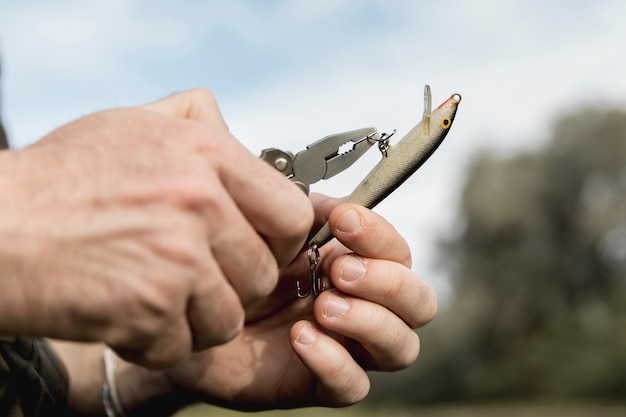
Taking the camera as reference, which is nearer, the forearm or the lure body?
the lure body

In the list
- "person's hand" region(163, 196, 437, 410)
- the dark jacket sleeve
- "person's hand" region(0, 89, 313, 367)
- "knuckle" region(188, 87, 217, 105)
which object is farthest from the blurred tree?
"person's hand" region(0, 89, 313, 367)

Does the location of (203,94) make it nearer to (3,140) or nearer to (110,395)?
(3,140)

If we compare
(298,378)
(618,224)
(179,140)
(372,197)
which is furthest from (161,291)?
(618,224)

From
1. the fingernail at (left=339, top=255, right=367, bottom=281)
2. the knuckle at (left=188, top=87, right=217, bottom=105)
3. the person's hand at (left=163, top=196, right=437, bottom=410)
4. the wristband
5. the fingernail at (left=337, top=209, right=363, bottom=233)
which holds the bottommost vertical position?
the wristband

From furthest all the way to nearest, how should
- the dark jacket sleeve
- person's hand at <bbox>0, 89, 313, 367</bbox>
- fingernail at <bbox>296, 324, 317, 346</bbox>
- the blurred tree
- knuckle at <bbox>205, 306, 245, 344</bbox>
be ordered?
1. the blurred tree
2. the dark jacket sleeve
3. fingernail at <bbox>296, 324, 317, 346</bbox>
4. knuckle at <bbox>205, 306, 245, 344</bbox>
5. person's hand at <bbox>0, 89, 313, 367</bbox>

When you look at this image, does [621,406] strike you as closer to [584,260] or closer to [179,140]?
[584,260]

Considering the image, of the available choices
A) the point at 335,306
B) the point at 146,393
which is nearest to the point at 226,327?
the point at 335,306

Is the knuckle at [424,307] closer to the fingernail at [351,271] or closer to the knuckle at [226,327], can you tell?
the fingernail at [351,271]

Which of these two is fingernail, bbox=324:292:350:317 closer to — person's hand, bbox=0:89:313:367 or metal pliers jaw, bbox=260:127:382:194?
metal pliers jaw, bbox=260:127:382:194
